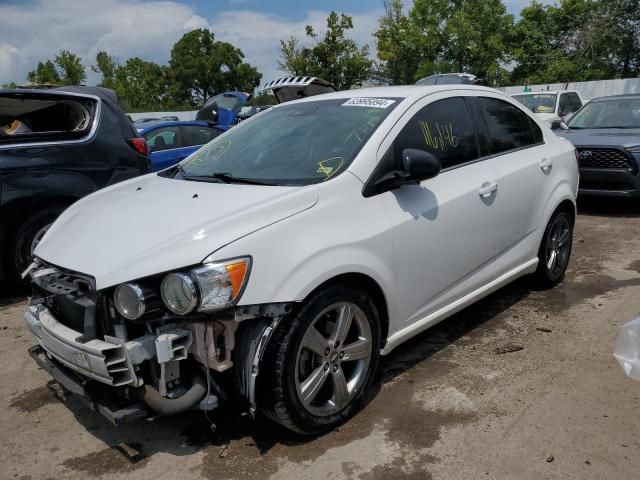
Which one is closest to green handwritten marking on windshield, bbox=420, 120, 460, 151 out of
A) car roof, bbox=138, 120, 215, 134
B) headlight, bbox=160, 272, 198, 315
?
headlight, bbox=160, 272, 198, 315

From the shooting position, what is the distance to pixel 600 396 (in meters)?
3.27

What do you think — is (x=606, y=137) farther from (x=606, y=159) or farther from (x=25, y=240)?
(x=25, y=240)

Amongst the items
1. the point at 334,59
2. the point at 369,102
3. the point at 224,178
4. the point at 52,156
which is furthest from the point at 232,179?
the point at 334,59

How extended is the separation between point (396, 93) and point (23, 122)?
166 inches

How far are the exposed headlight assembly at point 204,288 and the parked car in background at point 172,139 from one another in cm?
657

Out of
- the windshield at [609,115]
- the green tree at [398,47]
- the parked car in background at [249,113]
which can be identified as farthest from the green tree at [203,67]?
the windshield at [609,115]

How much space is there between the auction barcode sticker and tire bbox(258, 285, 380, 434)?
1.24 m

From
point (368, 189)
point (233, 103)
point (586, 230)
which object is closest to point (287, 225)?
point (368, 189)

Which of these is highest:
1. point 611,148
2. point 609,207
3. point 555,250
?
point 611,148

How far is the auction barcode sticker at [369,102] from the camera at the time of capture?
3.56 metres

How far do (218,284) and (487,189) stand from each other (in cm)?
208

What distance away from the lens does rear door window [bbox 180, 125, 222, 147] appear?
9383mm

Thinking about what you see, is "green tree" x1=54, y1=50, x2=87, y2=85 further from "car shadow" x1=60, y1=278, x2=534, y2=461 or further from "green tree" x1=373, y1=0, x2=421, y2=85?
"car shadow" x1=60, y1=278, x2=534, y2=461

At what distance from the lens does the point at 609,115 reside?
8.78 meters
